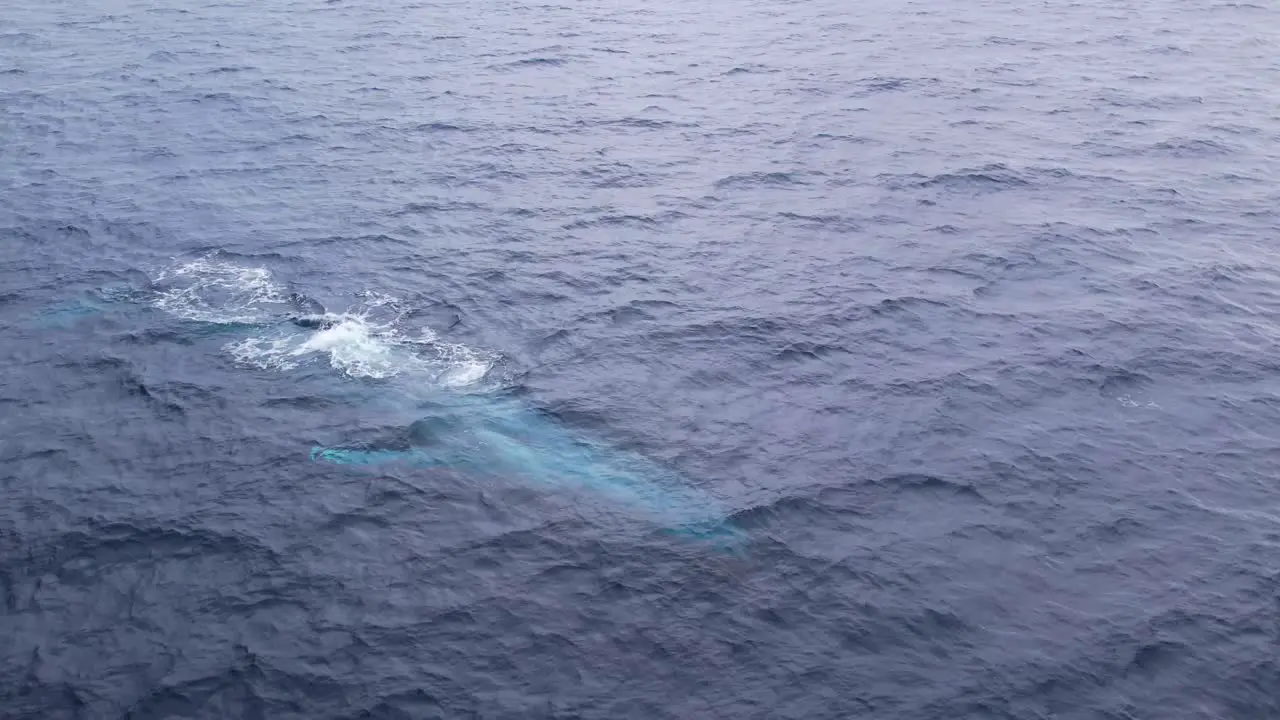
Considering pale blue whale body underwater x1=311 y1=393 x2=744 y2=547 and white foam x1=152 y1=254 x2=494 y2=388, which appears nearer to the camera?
pale blue whale body underwater x1=311 y1=393 x2=744 y2=547

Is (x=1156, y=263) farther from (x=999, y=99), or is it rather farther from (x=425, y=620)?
(x=425, y=620)

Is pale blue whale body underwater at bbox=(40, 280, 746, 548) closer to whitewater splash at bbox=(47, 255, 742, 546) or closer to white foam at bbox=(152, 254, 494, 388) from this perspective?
whitewater splash at bbox=(47, 255, 742, 546)

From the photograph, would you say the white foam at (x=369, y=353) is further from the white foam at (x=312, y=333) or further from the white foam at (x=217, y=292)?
the white foam at (x=217, y=292)

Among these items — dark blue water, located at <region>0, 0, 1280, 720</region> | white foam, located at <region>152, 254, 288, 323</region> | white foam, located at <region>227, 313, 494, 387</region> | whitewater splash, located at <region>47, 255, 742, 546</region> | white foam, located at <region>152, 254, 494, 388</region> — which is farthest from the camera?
white foam, located at <region>152, 254, 288, 323</region>

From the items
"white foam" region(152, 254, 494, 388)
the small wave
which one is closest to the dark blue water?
"white foam" region(152, 254, 494, 388)

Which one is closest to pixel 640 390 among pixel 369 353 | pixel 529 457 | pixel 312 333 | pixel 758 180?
pixel 529 457

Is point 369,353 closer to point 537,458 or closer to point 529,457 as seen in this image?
point 529,457

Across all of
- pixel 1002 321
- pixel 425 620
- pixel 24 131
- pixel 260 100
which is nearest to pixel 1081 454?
pixel 1002 321

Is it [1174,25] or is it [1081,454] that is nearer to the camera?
[1081,454]
